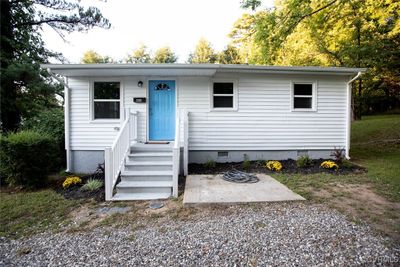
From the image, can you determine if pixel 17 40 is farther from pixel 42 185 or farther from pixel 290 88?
pixel 290 88

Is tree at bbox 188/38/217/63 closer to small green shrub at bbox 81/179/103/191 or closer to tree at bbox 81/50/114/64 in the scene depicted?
tree at bbox 81/50/114/64

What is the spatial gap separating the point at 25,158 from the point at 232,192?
15.2ft

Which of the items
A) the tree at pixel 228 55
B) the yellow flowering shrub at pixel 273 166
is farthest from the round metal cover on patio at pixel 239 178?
the tree at pixel 228 55

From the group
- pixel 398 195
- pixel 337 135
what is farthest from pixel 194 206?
pixel 337 135

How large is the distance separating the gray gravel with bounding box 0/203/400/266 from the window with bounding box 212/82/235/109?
4433mm

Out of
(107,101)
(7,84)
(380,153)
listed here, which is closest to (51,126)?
(7,84)

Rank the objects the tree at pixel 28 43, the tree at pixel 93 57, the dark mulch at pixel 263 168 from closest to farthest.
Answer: the dark mulch at pixel 263 168
the tree at pixel 28 43
the tree at pixel 93 57

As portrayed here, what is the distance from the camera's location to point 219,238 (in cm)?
296

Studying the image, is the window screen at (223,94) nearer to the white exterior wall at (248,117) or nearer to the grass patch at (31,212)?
the white exterior wall at (248,117)

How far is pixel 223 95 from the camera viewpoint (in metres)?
7.40

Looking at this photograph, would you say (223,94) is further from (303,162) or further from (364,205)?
(364,205)

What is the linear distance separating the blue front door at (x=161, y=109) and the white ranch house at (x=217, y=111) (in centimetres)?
3

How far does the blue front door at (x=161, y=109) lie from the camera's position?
728cm

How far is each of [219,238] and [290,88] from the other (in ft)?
19.6
